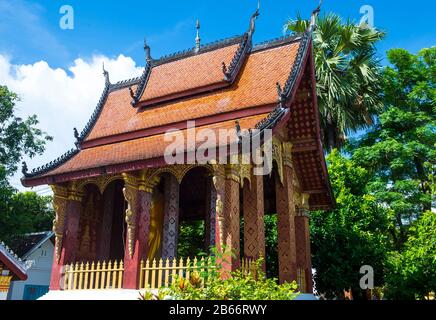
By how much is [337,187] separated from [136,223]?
8907 mm

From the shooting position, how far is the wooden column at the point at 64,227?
35.3ft

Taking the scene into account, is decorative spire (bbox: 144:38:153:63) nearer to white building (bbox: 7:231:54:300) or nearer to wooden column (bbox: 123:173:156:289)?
wooden column (bbox: 123:173:156:289)

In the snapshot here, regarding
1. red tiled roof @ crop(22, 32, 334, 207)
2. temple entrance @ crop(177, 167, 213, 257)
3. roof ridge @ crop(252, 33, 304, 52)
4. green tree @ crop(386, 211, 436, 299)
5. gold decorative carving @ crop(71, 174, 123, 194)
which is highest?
roof ridge @ crop(252, 33, 304, 52)

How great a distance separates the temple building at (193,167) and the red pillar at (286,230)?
0.03 m

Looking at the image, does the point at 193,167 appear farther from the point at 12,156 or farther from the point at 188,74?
the point at 12,156

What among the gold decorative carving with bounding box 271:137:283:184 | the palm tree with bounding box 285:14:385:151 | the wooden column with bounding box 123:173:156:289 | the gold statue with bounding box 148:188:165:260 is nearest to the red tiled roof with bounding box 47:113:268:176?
the wooden column with bounding box 123:173:156:289

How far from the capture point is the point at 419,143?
811 inches

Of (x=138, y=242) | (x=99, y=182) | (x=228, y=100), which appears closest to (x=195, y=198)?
(x=228, y=100)

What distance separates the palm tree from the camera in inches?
822

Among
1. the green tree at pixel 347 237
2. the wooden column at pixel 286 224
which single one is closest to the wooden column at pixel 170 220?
the wooden column at pixel 286 224

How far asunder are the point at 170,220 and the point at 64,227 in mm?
2663

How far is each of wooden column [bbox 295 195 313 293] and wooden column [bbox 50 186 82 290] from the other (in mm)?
6077
